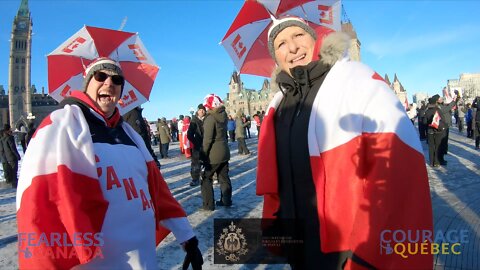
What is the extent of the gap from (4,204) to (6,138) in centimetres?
281

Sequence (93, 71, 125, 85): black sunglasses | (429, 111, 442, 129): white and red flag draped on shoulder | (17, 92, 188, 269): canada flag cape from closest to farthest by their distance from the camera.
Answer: (17, 92, 188, 269): canada flag cape < (93, 71, 125, 85): black sunglasses < (429, 111, 442, 129): white and red flag draped on shoulder

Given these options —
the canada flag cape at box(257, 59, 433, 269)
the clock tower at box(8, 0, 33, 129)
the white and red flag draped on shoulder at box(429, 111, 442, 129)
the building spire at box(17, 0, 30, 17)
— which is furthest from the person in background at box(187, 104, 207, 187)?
the building spire at box(17, 0, 30, 17)

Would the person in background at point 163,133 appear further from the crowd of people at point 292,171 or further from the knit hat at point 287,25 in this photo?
the knit hat at point 287,25

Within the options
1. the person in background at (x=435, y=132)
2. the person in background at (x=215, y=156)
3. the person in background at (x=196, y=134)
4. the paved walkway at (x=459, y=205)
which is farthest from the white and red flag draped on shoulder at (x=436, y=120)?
the person in background at (x=196, y=134)

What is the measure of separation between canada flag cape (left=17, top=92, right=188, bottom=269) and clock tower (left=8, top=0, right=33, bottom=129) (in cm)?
9875

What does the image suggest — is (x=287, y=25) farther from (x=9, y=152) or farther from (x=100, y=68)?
(x=9, y=152)

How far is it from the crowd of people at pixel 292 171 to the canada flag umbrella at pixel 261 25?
111 cm

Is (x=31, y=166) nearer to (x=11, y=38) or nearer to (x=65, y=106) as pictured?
(x=65, y=106)

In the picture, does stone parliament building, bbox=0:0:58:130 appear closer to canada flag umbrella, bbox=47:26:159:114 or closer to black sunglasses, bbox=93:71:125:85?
canada flag umbrella, bbox=47:26:159:114

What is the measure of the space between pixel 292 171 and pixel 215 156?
4.62 m

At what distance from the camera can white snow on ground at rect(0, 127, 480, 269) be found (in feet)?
13.5

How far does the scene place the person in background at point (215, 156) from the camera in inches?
242

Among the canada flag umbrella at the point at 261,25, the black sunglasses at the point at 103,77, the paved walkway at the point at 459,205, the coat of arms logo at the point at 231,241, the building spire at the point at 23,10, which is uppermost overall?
the building spire at the point at 23,10

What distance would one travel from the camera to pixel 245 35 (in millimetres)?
3127
